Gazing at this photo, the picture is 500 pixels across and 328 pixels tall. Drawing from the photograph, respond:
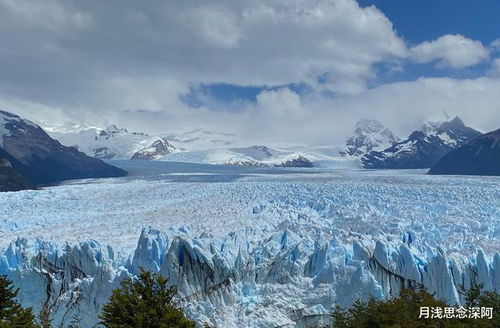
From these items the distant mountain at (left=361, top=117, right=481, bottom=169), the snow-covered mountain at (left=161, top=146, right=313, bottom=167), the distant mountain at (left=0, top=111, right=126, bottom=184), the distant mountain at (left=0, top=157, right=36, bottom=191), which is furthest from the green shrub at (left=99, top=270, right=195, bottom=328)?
the distant mountain at (left=361, top=117, right=481, bottom=169)

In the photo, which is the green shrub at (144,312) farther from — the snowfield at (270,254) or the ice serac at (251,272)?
the snowfield at (270,254)

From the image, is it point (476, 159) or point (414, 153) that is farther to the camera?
point (414, 153)

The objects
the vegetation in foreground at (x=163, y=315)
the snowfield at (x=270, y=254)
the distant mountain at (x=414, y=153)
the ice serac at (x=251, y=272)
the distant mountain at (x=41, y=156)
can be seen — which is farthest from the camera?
the distant mountain at (x=414, y=153)

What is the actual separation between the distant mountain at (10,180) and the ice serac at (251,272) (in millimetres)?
43639

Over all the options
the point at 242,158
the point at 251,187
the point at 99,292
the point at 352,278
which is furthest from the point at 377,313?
the point at 242,158

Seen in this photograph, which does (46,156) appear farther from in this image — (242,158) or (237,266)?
(237,266)

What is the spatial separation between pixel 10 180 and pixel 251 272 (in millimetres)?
52340

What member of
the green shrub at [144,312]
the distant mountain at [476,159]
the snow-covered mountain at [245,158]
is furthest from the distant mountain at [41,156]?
the green shrub at [144,312]

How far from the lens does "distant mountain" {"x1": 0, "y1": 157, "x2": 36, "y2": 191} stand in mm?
61859

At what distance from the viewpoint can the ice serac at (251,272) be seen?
1861cm

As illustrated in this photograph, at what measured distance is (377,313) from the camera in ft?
40.0

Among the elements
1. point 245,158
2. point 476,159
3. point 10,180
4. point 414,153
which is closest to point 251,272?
point 10,180

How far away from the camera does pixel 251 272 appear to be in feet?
65.7

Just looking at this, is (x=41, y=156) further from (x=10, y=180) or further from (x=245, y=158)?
(x=245, y=158)
